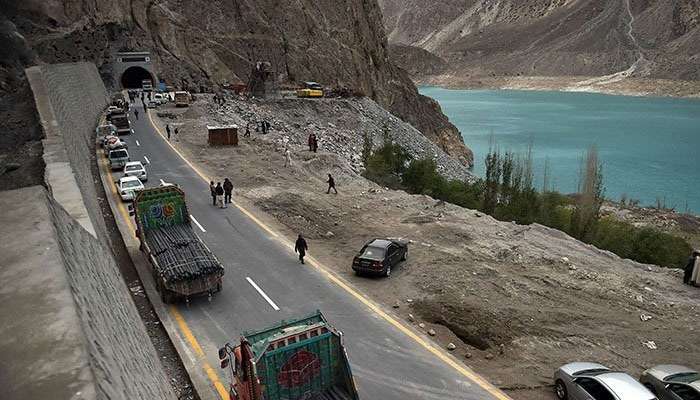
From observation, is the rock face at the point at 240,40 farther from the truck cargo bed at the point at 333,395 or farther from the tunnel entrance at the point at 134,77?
the truck cargo bed at the point at 333,395

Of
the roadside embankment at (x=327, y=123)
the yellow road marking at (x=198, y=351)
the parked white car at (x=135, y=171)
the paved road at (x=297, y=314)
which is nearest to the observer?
the yellow road marking at (x=198, y=351)

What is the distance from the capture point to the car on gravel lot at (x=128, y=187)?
2458 centimetres

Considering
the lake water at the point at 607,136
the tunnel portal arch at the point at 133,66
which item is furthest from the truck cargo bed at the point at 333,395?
the tunnel portal arch at the point at 133,66

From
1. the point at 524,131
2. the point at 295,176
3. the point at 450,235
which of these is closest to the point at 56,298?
the point at 450,235

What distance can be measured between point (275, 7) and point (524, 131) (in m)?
50.6

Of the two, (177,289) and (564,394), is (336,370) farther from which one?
(177,289)

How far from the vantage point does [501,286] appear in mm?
17938

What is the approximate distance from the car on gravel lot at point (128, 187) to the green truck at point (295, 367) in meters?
16.1

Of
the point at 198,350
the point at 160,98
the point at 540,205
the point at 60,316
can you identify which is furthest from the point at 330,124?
the point at 60,316

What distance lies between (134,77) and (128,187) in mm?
50571

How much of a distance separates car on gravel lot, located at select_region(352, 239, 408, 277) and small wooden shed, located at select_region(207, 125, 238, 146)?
72.7ft

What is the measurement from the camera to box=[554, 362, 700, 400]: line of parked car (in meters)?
11.1

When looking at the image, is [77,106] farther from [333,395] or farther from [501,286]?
[333,395]

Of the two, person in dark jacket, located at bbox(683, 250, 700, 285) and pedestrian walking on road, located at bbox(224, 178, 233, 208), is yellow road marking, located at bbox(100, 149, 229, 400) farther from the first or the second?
person in dark jacket, located at bbox(683, 250, 700, 285)
